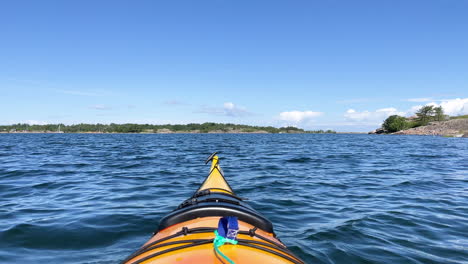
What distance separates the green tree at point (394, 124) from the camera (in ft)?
316

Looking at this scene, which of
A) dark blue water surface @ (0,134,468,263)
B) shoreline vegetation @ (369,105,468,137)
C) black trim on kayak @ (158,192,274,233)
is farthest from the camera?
shoreline vegetation @ (369,105,468,137)

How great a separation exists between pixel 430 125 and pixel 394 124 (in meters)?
16.5

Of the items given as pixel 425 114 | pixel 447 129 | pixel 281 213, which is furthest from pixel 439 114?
pixel 281 213

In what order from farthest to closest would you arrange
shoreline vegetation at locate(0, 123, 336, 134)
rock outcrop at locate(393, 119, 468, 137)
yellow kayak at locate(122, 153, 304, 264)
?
shoreline vegetation at locate(0, 123, 336, 134) → rock outcrop at locate(393, 119, 468, 137) → yellow kayak at locate(122, 153, 304, 264)

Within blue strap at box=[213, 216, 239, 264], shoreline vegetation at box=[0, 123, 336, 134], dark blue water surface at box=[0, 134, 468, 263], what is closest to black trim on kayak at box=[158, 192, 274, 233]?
blue strap at box=[213, 216, 239, 264]

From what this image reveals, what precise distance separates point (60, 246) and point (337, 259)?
4.68 meters

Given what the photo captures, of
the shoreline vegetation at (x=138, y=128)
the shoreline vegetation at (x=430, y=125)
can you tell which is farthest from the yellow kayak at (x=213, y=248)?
the shoreline vegetation at (x=138, y=128)

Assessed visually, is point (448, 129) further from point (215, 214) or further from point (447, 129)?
point (215, 214)

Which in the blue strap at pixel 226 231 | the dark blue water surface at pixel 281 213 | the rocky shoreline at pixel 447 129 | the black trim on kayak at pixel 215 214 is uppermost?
the rocky shoreline at pixel 447 129

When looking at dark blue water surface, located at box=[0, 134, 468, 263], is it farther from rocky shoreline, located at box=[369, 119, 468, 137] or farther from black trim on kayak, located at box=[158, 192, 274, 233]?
rocky shoreline, located at box=[369, 119, 468, 137]

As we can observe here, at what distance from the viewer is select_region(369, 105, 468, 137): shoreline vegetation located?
69.5m

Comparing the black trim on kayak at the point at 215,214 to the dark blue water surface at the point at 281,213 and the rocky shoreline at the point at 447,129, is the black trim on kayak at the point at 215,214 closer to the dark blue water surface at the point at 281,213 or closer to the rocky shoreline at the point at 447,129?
the dark blue water surface at the point at 281,213

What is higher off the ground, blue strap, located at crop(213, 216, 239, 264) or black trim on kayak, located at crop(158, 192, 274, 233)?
blue strap, located at crop(213, 216, 239, 264)

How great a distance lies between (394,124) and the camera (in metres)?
98.3
